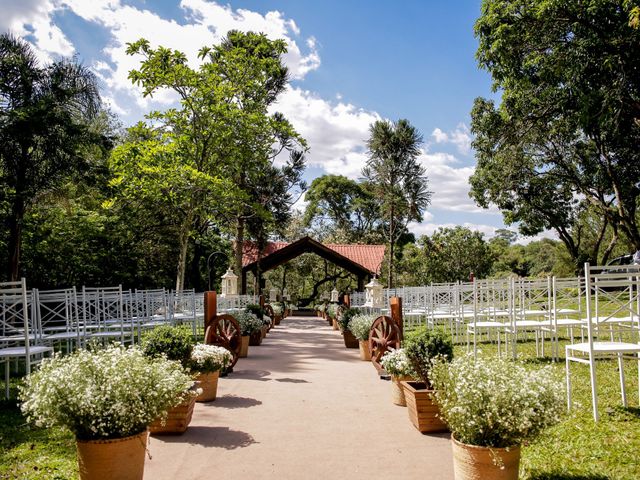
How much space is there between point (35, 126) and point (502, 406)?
13040 mm

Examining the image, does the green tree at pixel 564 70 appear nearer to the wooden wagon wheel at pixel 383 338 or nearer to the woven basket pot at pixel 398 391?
the wooden wagon wheel at pixel 383 338

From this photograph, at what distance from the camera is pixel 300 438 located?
443 centimetres

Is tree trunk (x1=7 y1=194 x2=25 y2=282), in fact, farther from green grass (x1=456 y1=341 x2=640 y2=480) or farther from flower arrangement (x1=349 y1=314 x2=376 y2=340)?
green grass (x1=456 y1=341 x2=640 y2=480)

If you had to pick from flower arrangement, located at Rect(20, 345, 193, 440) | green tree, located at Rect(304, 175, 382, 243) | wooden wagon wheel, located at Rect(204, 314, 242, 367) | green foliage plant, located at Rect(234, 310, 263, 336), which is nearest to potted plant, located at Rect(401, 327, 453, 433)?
flower arrangement, located at Rect(20, 345, 193, 440)

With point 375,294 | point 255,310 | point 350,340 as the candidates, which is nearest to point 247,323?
point 255,310

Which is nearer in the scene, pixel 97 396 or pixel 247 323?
pixel 97 396

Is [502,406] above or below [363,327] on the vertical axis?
above

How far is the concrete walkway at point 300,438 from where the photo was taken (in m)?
3.62

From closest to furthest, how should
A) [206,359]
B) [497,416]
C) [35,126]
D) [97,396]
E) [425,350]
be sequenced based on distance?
[497,416]
[97,396]
[425,350]
[206,359]
[35,126]

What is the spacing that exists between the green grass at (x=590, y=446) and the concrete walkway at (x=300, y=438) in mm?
674

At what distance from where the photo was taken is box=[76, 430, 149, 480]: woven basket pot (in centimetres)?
297

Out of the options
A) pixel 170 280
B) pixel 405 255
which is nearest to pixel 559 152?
pixel 405 255

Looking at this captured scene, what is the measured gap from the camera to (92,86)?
14.0m

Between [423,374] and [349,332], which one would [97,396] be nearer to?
[423,374]
